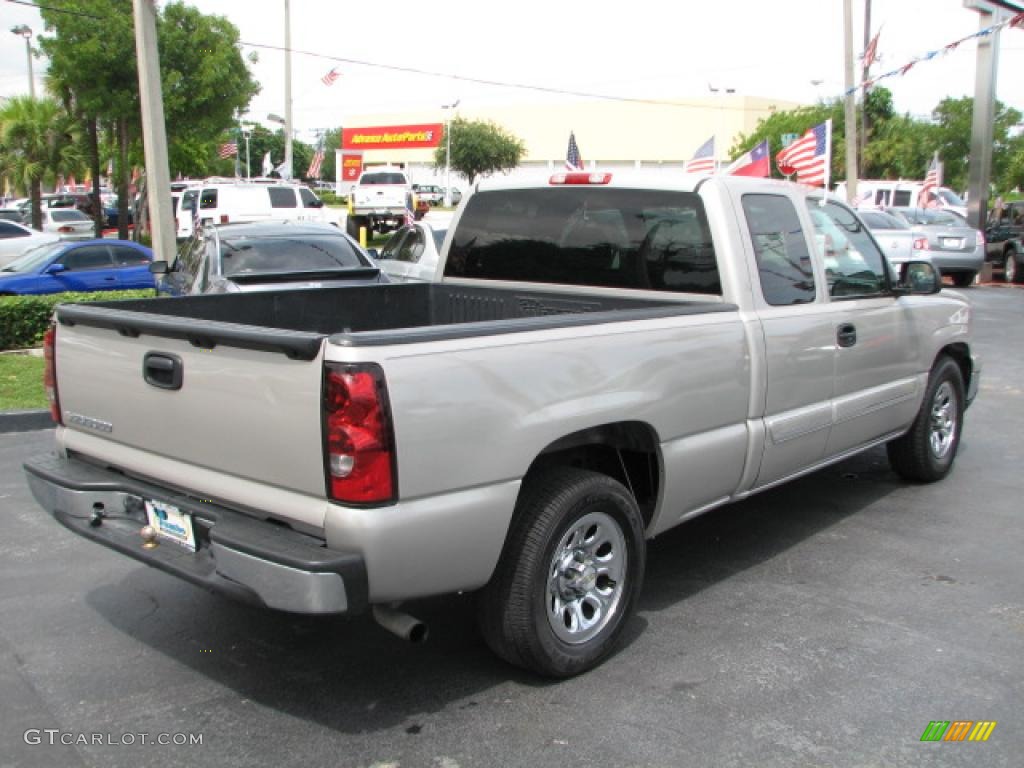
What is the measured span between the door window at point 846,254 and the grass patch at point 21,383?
6587 millimetres

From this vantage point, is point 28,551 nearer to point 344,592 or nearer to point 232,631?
point 232,631

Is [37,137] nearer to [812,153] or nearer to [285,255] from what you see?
[285,255]

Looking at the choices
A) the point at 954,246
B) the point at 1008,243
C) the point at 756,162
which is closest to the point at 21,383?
the point at 756,162

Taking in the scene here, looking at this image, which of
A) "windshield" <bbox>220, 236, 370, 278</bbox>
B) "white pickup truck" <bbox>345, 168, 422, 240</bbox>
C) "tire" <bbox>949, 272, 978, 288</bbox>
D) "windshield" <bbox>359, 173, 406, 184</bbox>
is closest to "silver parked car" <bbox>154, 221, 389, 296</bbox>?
"windshield" <bbox>220, 236, 370, 278</bbox>

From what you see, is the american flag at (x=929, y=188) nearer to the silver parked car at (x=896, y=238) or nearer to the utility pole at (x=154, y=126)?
the silver parked car at (x=896, y=238)

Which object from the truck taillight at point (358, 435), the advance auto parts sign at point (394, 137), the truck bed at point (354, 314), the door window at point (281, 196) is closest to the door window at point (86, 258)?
the door window at point (281, 196)

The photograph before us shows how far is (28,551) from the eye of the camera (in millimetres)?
5367

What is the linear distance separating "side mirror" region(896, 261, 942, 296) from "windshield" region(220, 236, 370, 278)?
627cm

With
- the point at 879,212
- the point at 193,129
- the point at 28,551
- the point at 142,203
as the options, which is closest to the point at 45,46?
the point at 193,129

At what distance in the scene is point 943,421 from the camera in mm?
6734

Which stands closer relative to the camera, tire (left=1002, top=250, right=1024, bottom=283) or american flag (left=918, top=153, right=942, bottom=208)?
tire (left=1002, top=250, right=1024, bottom=283)

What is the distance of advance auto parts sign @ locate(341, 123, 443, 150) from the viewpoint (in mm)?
73125

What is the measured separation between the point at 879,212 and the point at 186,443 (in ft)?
66.2

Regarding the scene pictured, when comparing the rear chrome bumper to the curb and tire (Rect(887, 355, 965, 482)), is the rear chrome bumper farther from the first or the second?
the curb
